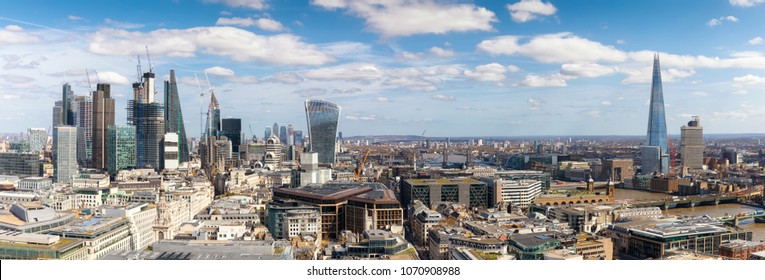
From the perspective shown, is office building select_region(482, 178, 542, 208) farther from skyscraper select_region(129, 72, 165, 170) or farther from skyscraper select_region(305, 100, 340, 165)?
skyscraper select_region(129, 72, 165, 170)

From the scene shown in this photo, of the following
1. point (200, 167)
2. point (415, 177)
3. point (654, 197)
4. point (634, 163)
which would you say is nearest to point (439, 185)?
point (415, 177)

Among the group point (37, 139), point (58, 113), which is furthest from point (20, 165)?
point (58, 113)

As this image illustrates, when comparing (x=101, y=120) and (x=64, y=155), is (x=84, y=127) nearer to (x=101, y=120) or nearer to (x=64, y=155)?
(x=101, y=120)

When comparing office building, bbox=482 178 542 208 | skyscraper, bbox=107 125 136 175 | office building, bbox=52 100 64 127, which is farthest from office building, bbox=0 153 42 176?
office building, bbox=482 178 542 208

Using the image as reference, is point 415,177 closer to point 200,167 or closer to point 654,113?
point 654,113

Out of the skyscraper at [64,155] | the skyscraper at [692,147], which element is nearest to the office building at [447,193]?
the skyscraper at [692,147]
